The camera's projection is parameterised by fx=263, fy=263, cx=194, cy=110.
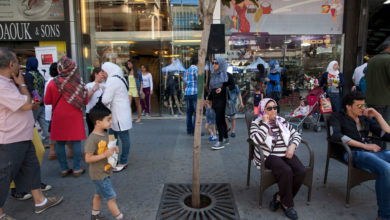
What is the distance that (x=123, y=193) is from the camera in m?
3.62

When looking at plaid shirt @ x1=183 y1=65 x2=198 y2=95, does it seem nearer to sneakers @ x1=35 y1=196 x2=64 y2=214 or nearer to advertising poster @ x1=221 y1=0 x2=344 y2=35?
advertising poster @ x1=221 y1=0 x2=344 y2=35

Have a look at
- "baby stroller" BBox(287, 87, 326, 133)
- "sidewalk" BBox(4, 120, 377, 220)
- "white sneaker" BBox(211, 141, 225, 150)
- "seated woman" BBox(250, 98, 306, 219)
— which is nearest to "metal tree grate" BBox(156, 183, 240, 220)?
"sidewalk" BBox(4, 120, 377, 220)

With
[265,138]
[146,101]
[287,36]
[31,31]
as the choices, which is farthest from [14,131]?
[287,36]

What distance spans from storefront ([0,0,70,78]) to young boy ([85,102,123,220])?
7.71m

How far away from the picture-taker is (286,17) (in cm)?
953

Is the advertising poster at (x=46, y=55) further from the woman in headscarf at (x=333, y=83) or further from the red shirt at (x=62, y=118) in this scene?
the woman in headscarf at (x=333, y=83)

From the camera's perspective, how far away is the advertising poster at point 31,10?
31.0 feet

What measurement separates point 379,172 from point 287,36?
25.1ft

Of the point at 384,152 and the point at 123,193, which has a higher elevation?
the point at 384,152

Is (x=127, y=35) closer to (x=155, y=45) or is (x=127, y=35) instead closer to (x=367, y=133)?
(x=155, y=45)

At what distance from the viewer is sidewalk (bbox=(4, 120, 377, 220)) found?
3139mm

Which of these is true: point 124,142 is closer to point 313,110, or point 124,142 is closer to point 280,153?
point 280,153

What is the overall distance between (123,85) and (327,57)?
831cm

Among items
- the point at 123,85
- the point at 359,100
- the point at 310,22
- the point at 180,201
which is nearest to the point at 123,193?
the point at 180,201
